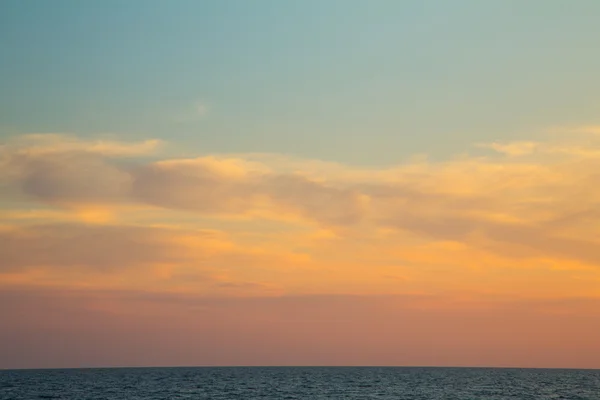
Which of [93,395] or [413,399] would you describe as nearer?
[413,399]

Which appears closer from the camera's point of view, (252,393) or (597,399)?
(597,399)

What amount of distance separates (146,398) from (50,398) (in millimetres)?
16083

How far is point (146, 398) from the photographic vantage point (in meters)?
112

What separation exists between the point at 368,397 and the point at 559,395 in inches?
1500

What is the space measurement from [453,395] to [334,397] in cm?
2288

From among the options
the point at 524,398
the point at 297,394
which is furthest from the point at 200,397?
the point at 524,398

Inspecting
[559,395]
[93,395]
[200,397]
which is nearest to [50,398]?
[93,395]

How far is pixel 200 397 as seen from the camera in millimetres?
114375

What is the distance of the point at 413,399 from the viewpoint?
112 metres

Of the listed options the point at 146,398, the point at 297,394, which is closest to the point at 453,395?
the point at 297,394

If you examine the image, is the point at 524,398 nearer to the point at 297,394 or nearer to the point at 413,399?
the point at 413,399

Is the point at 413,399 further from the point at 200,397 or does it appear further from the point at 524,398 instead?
the point at 200,397

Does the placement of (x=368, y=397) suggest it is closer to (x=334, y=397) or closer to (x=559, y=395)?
(x=334, y=397)

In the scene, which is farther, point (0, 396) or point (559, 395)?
point (559, 395)
